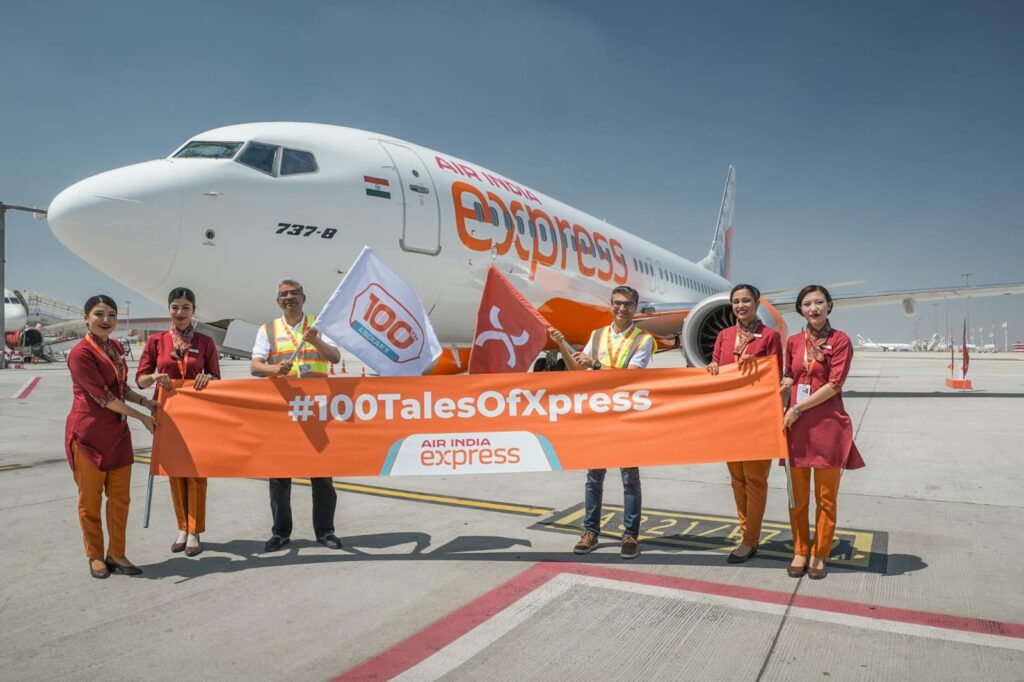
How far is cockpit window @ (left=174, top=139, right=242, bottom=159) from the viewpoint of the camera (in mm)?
7027

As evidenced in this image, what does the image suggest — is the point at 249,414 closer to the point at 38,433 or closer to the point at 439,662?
the point at 439,662

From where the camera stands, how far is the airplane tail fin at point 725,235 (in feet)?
99.0

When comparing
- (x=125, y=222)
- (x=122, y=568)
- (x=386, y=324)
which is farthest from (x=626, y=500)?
(x=125, y=222)

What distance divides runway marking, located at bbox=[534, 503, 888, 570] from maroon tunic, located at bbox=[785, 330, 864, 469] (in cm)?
65

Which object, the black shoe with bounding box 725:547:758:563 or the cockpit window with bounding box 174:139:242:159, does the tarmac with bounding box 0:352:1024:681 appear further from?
the cockpit window with bounding box 174:139:242:159

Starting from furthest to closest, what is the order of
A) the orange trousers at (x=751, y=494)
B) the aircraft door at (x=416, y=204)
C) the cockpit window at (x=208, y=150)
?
1. the aircraft door at (x=416, y=204)
2. the cockpit window at (x=208, y=150)
3. the orange trousers at (x=751, y=494)

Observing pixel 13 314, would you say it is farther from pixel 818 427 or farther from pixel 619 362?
pixel 818 427

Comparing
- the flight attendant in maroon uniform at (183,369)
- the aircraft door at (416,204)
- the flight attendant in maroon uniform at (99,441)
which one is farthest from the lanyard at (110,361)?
the aircraft door at (416,204)

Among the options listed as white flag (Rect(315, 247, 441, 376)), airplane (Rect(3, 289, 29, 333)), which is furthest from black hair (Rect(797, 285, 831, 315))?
airplane (Rect(3, 289, 29, 333))

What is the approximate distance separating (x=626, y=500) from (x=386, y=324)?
2.05 meters

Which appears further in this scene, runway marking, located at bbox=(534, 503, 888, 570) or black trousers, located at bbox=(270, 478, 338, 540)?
black trousers, located at bbox=(270, 478, 338, 540)

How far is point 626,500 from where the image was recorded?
4141 millimetres

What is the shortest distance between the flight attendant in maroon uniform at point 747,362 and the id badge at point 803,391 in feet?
1.22

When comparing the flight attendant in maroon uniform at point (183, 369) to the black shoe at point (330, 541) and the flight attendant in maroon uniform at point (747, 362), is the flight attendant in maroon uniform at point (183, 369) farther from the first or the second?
the flight attendant in maroon uniform at point (747, 362)
